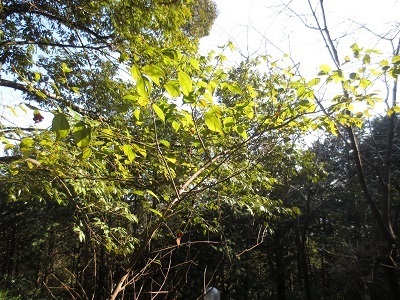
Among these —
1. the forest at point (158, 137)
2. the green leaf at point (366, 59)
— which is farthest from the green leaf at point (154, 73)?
the green leaf at point (366, 59)

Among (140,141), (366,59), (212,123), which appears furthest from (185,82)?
(366,59)

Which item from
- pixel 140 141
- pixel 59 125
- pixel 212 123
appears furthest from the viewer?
pixel 140 141

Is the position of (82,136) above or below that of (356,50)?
below

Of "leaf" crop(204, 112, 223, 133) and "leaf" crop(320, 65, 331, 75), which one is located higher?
"leaf" crop(320, 65, 331, 75)

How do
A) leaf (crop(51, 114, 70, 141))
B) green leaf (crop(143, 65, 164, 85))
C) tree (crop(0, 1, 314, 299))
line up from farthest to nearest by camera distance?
tree (crop(0, 1, 314, 299)) → green leaf (crop(143, 65, 164, 85)) → leaf (crop(51, 114, 70, 141))

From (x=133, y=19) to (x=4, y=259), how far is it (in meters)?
20.9

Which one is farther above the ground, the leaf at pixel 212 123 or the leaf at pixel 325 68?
the leaf at pixel 325 68

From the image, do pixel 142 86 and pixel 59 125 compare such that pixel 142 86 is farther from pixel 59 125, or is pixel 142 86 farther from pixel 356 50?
pixel 356 50

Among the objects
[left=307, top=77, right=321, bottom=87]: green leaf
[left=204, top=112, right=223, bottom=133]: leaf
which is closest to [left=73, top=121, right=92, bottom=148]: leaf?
[left=204, top=112, right=223, bottom=133]: leaf

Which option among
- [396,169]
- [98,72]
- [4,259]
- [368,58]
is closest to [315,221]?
[396,169]

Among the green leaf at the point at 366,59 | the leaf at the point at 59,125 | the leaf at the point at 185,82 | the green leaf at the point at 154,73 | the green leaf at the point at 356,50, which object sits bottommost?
the leaf at the point at 59,125

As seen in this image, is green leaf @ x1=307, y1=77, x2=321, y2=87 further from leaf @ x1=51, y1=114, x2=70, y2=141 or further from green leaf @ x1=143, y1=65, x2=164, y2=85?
leaf @ x1=51, y1=114, x2=70, y2=141

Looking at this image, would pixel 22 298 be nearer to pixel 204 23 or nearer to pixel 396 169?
pixel 204 23

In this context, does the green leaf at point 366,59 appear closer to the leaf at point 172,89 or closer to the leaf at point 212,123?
the leaf at point 212,123
